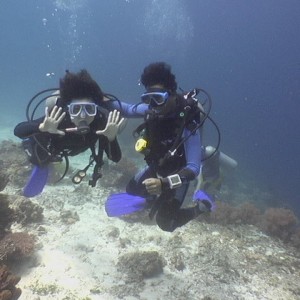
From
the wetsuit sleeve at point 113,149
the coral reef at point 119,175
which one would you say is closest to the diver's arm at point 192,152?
the wetsuit sleeve at point 113,149

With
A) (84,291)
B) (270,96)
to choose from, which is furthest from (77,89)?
(270,96)

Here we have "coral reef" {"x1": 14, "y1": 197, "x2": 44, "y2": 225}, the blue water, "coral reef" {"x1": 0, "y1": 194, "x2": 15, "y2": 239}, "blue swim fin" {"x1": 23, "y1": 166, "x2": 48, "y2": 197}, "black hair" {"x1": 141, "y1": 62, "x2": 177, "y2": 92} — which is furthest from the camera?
the blue water

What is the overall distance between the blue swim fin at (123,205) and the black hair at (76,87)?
2463 mm

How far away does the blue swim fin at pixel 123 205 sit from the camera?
20.7 ft

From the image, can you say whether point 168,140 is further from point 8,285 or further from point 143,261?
point 8,285

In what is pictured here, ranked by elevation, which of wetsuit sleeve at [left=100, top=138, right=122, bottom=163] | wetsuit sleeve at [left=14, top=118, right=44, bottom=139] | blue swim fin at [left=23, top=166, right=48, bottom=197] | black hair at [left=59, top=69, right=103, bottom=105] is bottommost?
blue swim fin at [left=23, top=166, right=48, bottom=197]

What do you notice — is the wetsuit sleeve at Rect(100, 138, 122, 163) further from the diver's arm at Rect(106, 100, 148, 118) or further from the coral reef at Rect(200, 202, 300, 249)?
the coral reef at Rect(200, 202, 300, 249)

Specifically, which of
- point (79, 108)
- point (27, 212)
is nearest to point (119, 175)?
point (27, 212)

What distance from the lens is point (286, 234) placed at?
10.0 metres

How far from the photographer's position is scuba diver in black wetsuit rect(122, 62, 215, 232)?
16.8 feet

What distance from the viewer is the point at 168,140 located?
5539mm

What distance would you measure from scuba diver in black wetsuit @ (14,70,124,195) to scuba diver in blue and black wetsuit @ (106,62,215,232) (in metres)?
0.67

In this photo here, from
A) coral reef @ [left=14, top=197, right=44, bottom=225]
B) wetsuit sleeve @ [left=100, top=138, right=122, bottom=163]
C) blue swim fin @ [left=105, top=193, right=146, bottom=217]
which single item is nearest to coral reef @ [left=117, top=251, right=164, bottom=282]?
blue swim fin @ [left=105, top=193, right=146, bottom=217]

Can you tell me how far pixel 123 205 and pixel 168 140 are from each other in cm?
183
